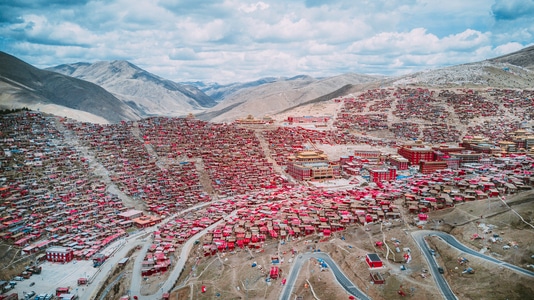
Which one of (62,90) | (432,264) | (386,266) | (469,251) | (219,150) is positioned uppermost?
(62,90)

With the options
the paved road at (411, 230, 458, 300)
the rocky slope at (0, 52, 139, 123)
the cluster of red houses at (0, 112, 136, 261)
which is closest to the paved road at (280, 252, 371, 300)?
the paved road at (411, 230, 458, 300)

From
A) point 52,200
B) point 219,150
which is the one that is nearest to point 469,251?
point 52,200

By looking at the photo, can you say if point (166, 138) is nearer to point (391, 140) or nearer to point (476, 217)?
point (391, 140)

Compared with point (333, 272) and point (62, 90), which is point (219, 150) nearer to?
point (333, 272)

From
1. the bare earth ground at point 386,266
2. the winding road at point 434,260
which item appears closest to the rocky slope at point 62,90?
the bare earth ground at point 386,266

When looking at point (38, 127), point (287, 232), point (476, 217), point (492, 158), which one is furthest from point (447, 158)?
point (38, 127)
